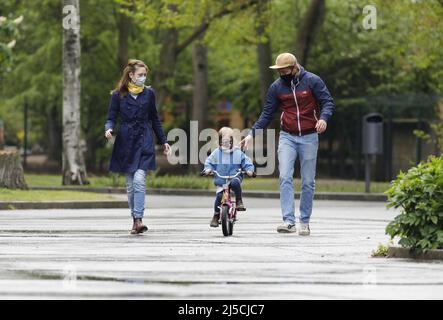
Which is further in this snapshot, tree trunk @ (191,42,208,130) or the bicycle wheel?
tree trunk @ (191,42,208,130)

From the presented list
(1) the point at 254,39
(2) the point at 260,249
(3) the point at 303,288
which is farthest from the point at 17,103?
(3) the point at 303,288

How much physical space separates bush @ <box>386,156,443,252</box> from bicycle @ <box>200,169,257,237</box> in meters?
2.80

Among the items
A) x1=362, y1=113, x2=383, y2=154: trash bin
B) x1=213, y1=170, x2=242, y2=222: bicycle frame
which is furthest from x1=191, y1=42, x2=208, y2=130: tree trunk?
x1=213, y1=170, x2=242, y2=222: bicycle frame

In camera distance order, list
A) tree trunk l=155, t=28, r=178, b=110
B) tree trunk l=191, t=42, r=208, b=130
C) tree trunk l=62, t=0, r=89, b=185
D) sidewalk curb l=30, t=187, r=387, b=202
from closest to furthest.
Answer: sidewalk curb l=30, t=187, r=387, b=202 → tree trunk l=62, t=0, r=89, b=185 → tree trunk l=191, t=42, r=208, b=130 → tree trunk l=155, t=28, r=178, b=110

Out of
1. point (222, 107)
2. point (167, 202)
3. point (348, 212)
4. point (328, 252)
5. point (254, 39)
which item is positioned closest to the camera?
point (328, 252)

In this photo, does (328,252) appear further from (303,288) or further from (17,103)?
(17,103)

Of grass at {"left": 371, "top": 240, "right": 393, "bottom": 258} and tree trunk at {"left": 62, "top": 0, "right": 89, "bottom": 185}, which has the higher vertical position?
tree trunk at {"left": 62, "top": 0, "right": 89, "bottom": 185}

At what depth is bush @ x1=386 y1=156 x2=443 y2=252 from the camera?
11562 millimetres

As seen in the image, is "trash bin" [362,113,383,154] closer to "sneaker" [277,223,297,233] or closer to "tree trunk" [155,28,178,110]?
"sneaker" [277,223,297,233]

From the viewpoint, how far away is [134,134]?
49.0 feet

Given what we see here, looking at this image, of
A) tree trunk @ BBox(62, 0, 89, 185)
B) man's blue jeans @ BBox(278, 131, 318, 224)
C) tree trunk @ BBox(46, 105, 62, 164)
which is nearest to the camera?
man's blue jeans @ BBox(278, 131, 318, 224)

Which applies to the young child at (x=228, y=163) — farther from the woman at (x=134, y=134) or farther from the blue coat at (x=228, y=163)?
the woman at (x=134, y=134)

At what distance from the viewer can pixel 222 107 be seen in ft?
210
